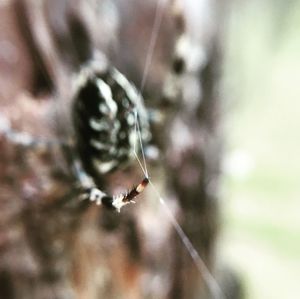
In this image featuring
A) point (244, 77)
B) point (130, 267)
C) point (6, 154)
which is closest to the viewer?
point (6, 154)

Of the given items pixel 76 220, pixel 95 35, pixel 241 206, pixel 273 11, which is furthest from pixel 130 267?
pixel 273 11

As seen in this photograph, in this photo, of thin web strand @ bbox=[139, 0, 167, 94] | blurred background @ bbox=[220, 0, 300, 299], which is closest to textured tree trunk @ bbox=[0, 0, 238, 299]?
thin web strand @ bbox=[139, 0, 167, 94]

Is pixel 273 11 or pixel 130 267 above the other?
pixel 273 11

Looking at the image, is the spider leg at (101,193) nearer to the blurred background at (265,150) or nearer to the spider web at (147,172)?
the spider web at (147,172)

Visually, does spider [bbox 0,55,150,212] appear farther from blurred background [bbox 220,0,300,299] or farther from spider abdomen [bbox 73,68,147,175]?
blurred background [bbox 220,0,300,299]

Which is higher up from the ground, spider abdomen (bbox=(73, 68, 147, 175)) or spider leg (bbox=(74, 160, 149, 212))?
spider abdomen (bbox=(73, 68, 147, 175))

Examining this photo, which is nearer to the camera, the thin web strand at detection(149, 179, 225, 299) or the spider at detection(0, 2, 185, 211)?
the spider at detection(0, 2, 185, 211)

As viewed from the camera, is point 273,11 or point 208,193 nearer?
point 208,193

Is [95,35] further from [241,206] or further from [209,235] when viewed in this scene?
[241,206]
